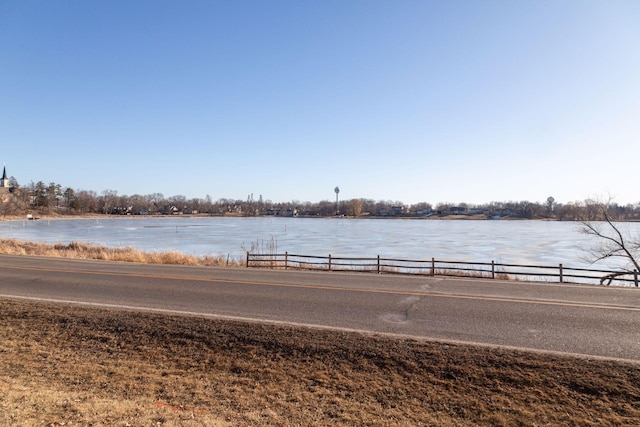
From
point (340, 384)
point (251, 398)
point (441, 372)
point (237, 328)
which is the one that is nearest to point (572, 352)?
point (441, 372)

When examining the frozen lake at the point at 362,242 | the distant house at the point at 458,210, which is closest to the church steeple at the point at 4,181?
the frozen lake at the point at 362,242

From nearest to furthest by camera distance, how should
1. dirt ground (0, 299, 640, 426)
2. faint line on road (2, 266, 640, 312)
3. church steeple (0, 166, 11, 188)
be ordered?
dirt ground (0, 299, 640, 426)
faint line on road (2, 266, 640, 312)
church steeple (0, 166, 11, 188)

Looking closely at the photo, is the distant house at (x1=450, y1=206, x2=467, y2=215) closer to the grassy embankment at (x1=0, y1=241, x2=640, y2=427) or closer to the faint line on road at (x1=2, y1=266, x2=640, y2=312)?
the faint line on road at (x1=2, y1=266, x2=640, y2=312)

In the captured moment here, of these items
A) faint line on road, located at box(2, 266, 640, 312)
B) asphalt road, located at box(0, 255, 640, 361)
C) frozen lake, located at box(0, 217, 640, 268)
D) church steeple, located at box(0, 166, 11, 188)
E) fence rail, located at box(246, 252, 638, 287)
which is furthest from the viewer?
church steeple, located at box(0, 166, 11, 188)

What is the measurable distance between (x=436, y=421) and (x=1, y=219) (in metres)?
143

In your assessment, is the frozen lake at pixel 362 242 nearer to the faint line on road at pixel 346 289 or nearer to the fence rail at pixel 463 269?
the fence rail at pixel 463 269

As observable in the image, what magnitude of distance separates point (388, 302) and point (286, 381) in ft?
18.8

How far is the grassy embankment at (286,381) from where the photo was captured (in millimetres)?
4652

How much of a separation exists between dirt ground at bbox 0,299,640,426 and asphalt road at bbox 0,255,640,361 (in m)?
1.18

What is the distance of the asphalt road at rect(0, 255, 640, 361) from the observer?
798 centimetres

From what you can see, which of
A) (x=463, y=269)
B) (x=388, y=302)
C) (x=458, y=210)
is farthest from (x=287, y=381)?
(x=458, y=210)

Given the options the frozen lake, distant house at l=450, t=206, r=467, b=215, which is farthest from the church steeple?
distant house at l=450, t=206, r=467, b=215

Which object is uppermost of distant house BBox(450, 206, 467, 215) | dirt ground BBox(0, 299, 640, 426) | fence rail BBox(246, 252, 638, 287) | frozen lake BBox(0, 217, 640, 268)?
distant house BBox(450, 206, 467, 215)

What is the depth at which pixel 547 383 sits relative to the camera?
5.57 m
